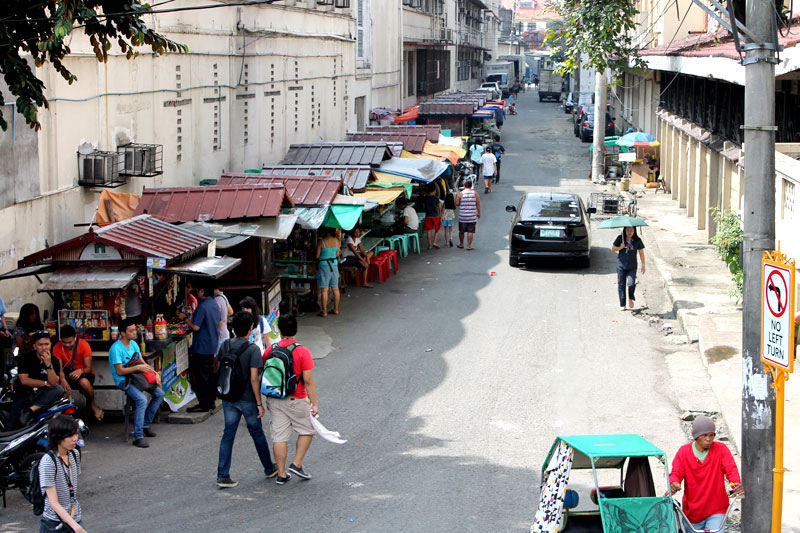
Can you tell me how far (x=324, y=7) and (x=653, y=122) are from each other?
55.7 feet

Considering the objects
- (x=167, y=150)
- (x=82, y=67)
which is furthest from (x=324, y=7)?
(x=82, y=67)

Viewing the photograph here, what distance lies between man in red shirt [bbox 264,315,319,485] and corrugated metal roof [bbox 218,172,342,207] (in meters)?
6.73

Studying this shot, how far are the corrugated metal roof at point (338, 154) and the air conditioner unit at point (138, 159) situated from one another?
6095 millimetres

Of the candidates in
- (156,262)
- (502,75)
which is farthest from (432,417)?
(502,75)

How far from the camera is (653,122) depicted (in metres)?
38.2

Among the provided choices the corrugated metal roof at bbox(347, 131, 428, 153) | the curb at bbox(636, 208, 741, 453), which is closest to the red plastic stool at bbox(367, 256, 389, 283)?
the curb at bbox(636, 208, 741, 453)

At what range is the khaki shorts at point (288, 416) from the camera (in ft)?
28.1

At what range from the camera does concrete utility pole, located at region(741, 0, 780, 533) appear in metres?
6.93

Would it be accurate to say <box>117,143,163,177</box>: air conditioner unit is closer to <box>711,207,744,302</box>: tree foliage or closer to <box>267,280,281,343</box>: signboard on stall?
<box>267,280,281,343</box>: signboard on stall

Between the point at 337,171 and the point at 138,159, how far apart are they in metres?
5.34

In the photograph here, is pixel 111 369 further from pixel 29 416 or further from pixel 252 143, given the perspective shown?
pixel 252 143

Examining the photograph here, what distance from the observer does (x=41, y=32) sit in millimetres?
9047

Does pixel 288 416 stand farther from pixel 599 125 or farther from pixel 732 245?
pixel 599 125

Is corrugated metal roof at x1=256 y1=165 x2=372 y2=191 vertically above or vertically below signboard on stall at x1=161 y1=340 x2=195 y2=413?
above
